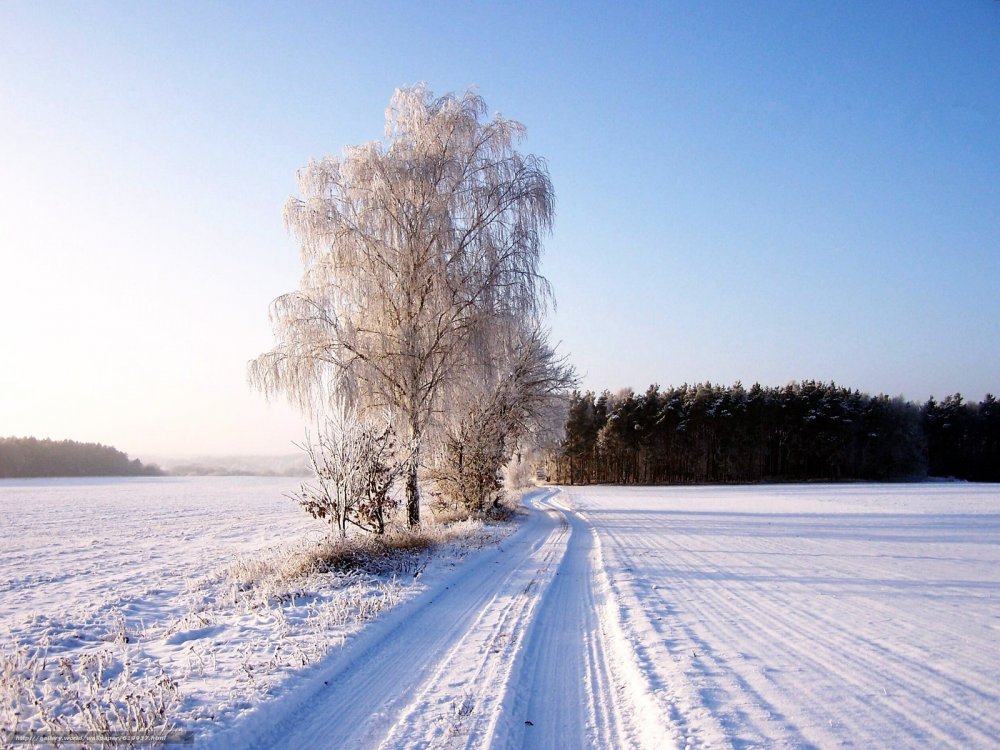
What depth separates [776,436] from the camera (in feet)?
192

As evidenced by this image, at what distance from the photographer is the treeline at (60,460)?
2596 inches

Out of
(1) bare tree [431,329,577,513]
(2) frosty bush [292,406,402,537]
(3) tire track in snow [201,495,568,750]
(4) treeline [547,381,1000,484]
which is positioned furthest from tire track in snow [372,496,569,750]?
(4) treeline [547,381,1000,484]

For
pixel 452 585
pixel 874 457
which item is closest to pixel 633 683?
pixel 452 585

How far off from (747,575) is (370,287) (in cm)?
1041

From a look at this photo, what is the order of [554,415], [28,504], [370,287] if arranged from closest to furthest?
[370,287]
[554,415]
[28,504]

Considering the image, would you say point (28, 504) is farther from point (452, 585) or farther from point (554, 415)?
point (452, 585)

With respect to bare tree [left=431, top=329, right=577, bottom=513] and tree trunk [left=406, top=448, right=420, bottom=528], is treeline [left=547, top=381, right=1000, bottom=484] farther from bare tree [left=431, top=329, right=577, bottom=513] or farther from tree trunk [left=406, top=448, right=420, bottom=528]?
tree trunk [left=406, top=448, right=420, bottom=528]

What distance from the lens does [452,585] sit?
8688 millimetres

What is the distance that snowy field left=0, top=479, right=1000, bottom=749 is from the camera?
3.82 meters

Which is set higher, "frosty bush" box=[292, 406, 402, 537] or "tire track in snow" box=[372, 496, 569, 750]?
"frosty bush" box=[292, 406, 402, 537]

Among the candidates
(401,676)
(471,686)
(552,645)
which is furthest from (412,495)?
(471,686)

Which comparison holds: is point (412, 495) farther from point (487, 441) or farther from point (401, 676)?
point (401, 676)

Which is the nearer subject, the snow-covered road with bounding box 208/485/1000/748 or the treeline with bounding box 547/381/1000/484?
the snow-covered road with bounding box 208/485/1000/748

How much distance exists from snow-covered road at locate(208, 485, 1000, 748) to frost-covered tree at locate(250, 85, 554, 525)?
5.15 metres
